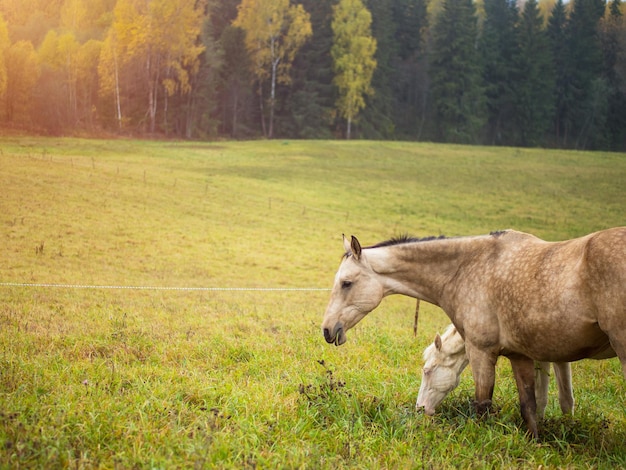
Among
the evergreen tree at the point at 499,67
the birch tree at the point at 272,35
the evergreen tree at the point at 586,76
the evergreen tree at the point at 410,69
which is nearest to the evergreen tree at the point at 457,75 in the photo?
the evergreen tree at the point at 499,67

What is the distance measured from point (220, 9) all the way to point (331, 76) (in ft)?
31.8

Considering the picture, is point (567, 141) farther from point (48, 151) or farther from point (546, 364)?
point (546, 364)

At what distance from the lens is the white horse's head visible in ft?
16.6

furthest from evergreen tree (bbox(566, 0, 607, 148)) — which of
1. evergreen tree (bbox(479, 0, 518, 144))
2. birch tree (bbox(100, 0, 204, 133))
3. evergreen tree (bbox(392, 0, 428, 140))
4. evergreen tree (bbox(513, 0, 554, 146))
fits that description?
birch tree (bbox(100, 0, 204, 133))

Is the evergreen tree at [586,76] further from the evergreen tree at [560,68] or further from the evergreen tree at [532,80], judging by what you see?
the evergreen tree at [532,80]

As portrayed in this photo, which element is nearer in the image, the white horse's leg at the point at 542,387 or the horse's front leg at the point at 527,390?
the horse's front leg at the point at 527,390

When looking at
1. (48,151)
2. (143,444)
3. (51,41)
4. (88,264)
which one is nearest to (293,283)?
(88,264)

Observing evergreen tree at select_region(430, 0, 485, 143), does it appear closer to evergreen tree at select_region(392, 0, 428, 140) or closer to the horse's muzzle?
evergreen tree at select_region(392, 0, 428, 140)

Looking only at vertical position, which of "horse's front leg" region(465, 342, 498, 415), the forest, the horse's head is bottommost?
"horse's front leg" region(465, 342, 498, 415)

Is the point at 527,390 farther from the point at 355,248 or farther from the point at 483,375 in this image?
the point at 355,248

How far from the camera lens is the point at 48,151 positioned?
626 inches

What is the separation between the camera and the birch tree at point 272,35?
35.8 m

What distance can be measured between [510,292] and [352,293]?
1.42 metres

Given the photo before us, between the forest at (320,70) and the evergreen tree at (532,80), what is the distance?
0.10 meters
